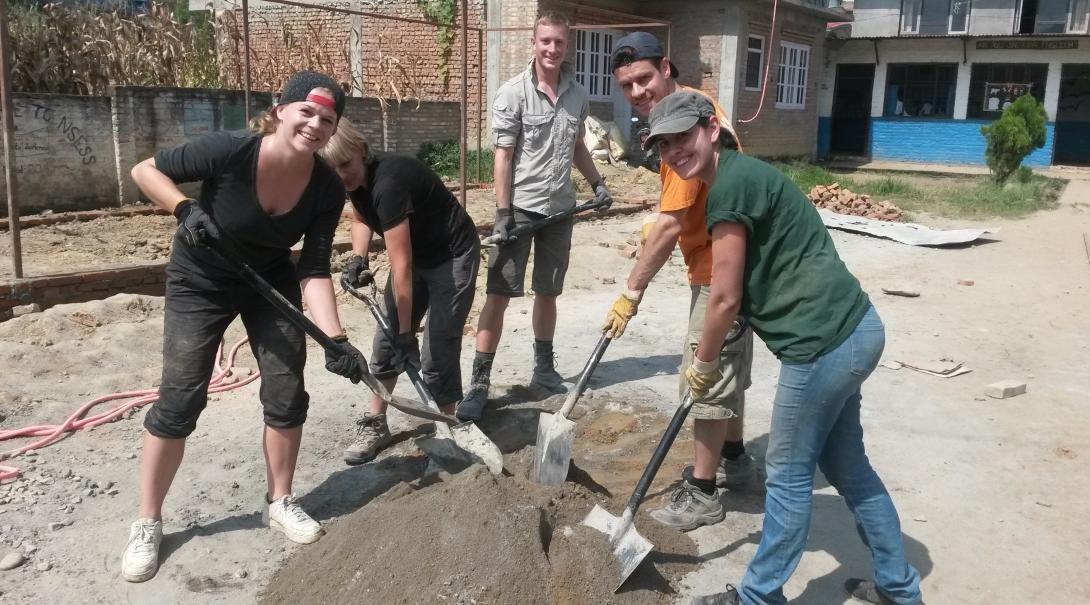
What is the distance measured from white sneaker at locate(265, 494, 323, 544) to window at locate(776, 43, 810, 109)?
793 inches

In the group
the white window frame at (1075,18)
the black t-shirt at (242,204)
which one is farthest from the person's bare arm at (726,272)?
the white window frame at (1075,18)

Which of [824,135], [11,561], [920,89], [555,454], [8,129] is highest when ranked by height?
[920,89]

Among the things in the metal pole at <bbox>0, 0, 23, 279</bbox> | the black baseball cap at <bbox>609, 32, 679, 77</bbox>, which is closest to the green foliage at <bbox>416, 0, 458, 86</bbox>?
the metal pole at <bbox>0, 0, 23, 279</bbox>

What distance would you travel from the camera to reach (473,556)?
2.80 metres

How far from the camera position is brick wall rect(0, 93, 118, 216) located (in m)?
9.45

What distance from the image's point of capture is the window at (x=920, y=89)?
2730 centimetres

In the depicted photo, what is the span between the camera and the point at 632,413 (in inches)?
184

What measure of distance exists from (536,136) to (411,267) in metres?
1.47

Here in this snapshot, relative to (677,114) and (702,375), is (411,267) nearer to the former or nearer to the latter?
(702,375)

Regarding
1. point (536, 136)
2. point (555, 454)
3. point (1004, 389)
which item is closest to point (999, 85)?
point (1004, 389)

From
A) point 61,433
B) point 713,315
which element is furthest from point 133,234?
point 713,315

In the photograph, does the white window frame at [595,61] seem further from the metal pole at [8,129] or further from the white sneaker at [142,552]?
the white sneaker at [142,552]

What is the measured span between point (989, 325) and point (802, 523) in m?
4.91

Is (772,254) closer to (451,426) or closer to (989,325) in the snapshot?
(451,426)
